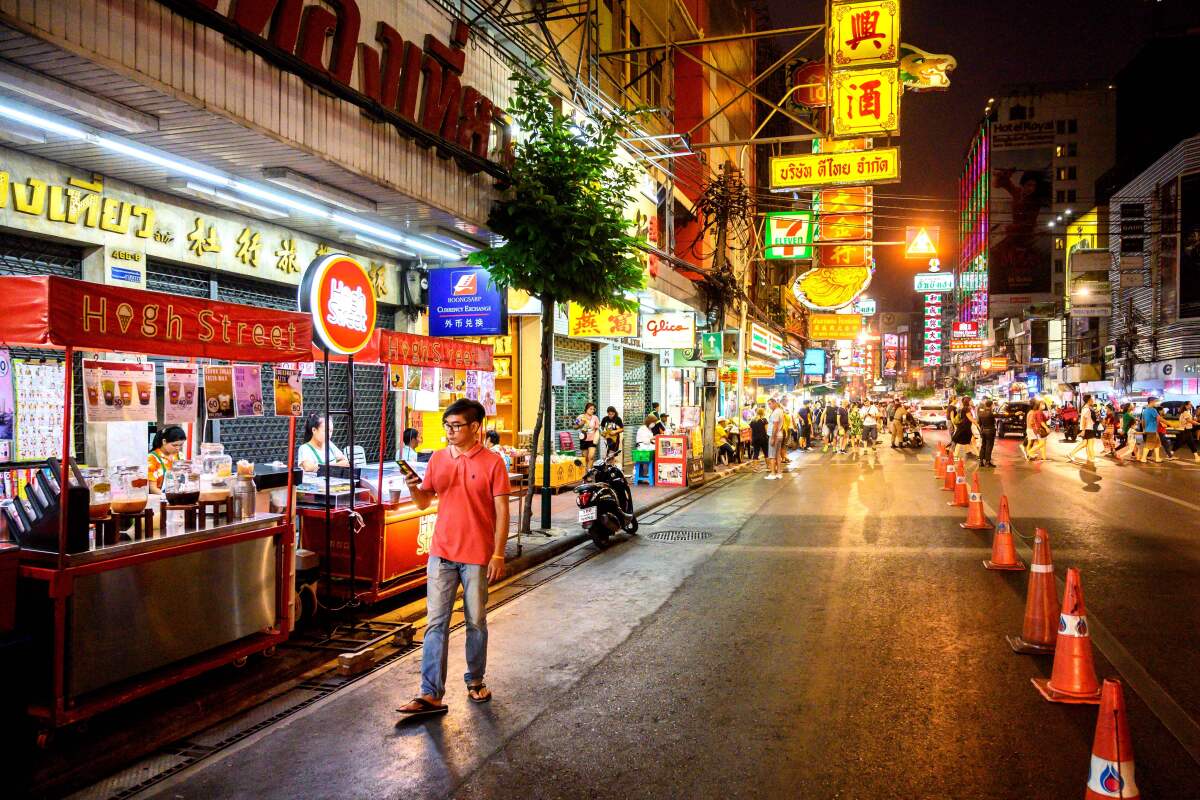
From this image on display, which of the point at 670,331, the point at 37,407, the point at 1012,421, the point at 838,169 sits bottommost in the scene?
the point at 1012,421

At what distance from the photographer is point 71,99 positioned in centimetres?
638

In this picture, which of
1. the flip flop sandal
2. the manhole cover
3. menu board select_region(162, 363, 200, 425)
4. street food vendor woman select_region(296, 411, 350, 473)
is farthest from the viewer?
the manhole cover

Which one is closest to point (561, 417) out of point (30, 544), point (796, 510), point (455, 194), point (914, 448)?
point (796, 510)

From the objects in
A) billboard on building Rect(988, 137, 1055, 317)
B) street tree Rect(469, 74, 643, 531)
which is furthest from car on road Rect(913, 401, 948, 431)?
street tree Rect(469, 74, 643, 531)

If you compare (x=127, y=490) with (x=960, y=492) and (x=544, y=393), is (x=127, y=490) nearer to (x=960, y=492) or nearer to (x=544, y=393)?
(x=544, y=393)

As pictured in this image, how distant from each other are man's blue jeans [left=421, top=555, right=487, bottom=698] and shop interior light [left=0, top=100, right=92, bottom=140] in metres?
5.21

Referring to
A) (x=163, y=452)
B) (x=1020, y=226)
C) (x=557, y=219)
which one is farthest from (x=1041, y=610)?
(x=1020, y=226)

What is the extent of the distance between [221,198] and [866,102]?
998 cm

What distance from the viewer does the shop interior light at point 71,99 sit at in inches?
234

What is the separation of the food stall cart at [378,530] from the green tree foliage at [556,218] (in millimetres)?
2884

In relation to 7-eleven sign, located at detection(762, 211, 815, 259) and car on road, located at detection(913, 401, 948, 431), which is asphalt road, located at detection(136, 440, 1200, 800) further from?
car on road, located at detection(913, 401, 948, 431)

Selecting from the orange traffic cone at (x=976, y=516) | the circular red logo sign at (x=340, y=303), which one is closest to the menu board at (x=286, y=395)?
the circular red logo sign at (x=340, y=303)

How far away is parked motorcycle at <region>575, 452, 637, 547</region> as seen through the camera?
11250mm

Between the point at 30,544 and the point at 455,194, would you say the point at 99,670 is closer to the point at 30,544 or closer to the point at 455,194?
the point at 30,544
